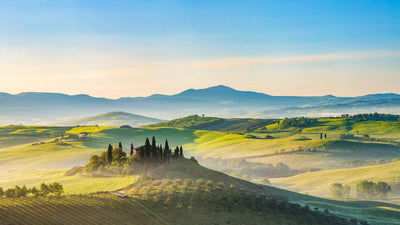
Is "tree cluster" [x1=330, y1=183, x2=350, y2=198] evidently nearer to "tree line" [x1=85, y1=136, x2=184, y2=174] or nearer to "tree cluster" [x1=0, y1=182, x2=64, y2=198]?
"tree line" [x1=85, y1=136, x2=184, y2=174]

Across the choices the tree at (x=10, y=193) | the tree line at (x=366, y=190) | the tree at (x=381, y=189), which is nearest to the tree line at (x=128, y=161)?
the tree at (x=10, y=193)

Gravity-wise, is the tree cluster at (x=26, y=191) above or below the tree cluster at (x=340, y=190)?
above

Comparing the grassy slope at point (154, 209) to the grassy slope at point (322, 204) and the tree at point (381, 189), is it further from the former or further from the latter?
the tree at point (381, 189)

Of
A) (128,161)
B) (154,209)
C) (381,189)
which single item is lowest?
(381,189)

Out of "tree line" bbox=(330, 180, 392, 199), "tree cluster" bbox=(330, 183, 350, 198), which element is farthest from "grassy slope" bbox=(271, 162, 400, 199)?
"tree line" bbox=(330, 180, 392, 199)

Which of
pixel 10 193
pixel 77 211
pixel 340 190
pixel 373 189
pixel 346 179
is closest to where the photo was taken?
pixel 77 211

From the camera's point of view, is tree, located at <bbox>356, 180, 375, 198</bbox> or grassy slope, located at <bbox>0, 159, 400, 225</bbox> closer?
→ grassy slope, located at <bbox>0, 159, 400, 225</bbox>

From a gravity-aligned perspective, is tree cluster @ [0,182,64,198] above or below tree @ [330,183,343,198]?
above

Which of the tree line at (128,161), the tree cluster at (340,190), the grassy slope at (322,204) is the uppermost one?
the tree line at (128,161)

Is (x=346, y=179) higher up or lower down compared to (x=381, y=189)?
higher up

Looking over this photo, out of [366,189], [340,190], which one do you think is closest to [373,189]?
[366,189]

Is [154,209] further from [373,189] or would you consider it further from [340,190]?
[373,189]

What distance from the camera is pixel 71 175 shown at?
126250 mm

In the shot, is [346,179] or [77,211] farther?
[346,179]
